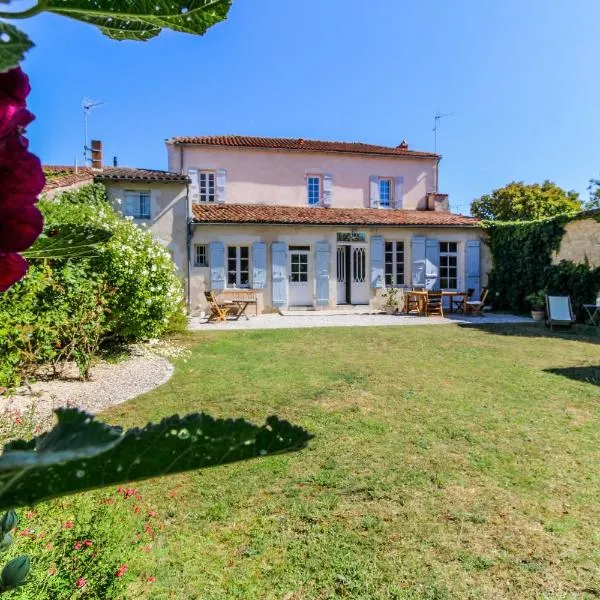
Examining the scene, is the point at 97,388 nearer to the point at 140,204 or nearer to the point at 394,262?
the point at 140,204

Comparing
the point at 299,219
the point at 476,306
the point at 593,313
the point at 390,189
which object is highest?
the point at 390,189

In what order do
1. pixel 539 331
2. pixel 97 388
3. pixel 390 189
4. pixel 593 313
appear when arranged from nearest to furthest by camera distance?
pixel 97 388
pixel 539 331
pixel 593 313
pixel 390 189

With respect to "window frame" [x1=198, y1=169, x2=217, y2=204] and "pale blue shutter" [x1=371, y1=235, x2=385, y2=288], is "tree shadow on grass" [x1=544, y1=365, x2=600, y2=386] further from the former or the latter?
"window frame" [x1=198, y1=169, x2=217, y2=204]

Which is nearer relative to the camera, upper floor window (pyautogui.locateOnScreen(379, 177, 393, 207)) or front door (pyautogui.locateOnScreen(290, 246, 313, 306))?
front door (pyautogui.locateOnScreen(290, 246, 313, 306))

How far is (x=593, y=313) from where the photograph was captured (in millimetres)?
13188

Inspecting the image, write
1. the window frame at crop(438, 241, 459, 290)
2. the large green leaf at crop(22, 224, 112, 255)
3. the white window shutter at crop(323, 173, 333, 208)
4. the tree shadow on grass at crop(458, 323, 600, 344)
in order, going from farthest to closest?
1. the white window shutter at crop(323, 173, 333, 208)
2. the window frame at crop(438, 241, 459, 290)
3. the tree shadow on grass at crop(458, 323, 600, 344)
4. the large green leaf at crop(22, 224, 112, 255)

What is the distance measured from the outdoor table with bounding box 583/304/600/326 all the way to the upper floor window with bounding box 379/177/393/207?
942 cm

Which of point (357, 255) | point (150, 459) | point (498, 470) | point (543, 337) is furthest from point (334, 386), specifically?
point (357, 255)

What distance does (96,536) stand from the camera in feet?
7.41

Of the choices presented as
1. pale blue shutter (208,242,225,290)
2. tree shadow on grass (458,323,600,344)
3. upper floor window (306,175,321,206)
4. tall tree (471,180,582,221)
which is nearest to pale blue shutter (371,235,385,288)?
upper floor window (306,175,321,206)

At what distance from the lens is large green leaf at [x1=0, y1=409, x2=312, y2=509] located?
1.02 ft

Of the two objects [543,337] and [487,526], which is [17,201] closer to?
[487,526]

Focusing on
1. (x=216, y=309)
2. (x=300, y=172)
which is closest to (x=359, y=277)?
(x=300, y=172)

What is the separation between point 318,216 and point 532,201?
20.8 metres
